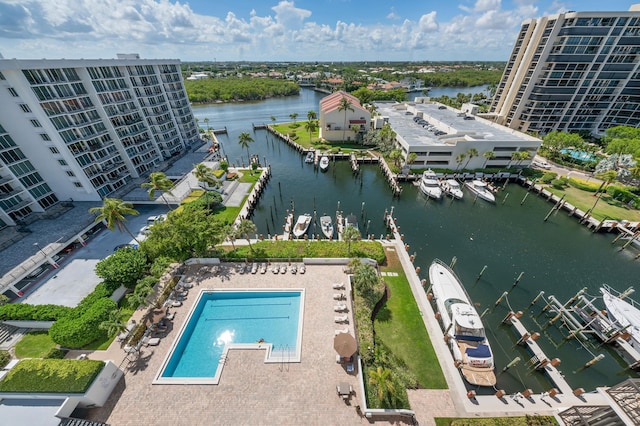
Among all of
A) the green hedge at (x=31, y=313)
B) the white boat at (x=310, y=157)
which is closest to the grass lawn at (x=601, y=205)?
the white boat at (x=310, y=157)

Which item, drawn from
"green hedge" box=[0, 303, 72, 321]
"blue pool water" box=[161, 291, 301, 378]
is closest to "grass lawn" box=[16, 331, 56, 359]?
"green hedge" box=[0, 303, 72, 321]

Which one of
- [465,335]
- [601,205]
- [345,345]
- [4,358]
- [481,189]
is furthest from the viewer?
[481,189]

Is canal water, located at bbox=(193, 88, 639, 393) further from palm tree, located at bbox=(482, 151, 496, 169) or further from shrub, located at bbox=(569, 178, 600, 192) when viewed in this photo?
shrub, located at bbox=(569, 178, 600, 192)

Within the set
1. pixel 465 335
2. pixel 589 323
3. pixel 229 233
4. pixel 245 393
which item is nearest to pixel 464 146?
pixel 589 323

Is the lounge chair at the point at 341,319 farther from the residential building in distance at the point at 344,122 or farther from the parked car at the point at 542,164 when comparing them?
the parked car at the point at 542,164

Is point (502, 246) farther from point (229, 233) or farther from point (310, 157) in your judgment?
point (310, 157)

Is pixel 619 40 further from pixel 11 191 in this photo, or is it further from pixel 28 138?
pixel 11 191

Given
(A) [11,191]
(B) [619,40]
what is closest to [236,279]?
(A) [11,191]

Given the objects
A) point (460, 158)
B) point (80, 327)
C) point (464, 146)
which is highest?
point (464, 146)
